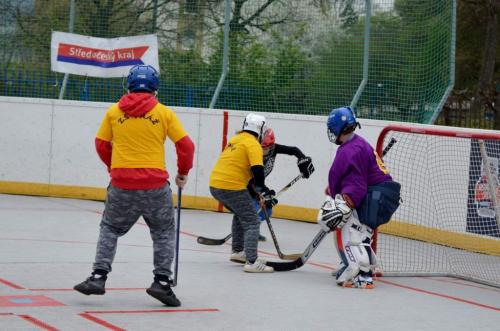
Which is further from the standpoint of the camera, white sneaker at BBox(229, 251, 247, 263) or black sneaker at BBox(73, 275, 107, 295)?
white sneaker at BBox(229, 251, 247, 263)

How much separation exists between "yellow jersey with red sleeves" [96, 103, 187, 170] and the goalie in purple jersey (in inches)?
77.6

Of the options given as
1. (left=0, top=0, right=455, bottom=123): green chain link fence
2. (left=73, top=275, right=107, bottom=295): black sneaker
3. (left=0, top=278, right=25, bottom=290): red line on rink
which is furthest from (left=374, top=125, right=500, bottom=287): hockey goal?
(left=0, top=278, right=25, bottom=290): red line on rink

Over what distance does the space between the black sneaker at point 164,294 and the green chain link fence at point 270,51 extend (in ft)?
22.5

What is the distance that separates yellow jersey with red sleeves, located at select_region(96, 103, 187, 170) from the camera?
768 centimetres

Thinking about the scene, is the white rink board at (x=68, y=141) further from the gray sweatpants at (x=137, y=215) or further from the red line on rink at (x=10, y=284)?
the gray sweatpants at (x=137, y=215)

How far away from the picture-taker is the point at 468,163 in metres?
11.7

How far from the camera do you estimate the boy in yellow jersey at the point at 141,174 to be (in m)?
7.66

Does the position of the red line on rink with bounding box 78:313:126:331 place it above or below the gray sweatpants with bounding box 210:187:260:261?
below

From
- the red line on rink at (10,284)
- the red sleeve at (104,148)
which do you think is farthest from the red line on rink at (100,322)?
the red sleeve at (104,148)

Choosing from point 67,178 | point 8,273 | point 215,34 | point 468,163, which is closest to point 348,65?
point 215,34

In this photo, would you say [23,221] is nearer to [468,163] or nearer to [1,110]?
[1,110]

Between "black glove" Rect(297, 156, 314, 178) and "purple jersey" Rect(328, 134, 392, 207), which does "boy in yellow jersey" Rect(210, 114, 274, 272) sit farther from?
"black glove" Rect(297, 156, 314, 178)

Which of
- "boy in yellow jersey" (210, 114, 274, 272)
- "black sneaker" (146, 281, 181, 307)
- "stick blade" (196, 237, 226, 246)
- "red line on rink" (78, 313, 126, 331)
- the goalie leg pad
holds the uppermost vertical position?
"boy in yellow jersey" (210, 114, 274, 272)

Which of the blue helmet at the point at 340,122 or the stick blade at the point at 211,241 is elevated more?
the blue helmet at the point at 340,122
